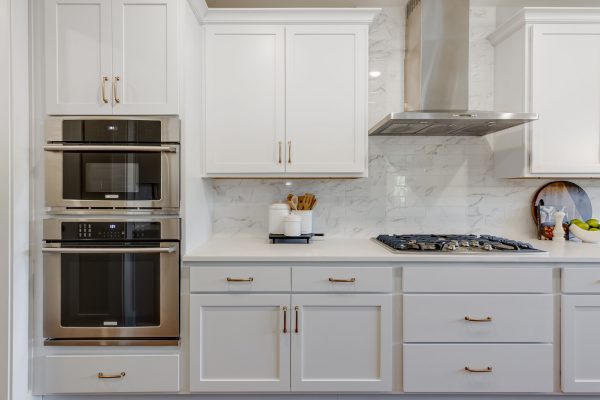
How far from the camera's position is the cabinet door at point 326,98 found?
223 cm

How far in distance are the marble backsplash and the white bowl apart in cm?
25

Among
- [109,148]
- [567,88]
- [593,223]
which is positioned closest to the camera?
[109,148]

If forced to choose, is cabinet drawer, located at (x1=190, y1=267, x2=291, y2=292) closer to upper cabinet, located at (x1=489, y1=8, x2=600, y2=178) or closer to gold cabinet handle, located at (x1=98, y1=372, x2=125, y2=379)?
gold cabinet handle, located at (x1=98, y1=372, x2=125, y2=379)

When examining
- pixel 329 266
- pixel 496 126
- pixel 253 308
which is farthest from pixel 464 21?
pixel 253 308

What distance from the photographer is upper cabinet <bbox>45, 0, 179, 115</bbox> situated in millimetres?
1844

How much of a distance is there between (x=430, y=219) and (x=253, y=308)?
57.5 inches

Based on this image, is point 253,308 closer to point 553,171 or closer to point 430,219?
point 430,219

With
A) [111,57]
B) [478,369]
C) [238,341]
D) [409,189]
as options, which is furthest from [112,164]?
[478,369]

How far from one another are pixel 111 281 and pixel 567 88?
290 centimetres

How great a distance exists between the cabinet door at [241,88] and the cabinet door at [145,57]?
0.38 m

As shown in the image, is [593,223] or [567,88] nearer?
[567,88]

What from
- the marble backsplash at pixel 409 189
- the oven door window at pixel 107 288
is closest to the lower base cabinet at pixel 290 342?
the oven door window at pixel 107 288

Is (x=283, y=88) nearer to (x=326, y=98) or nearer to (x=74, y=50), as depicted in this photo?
(x=326, y=98)

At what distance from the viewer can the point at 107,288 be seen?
186cm
